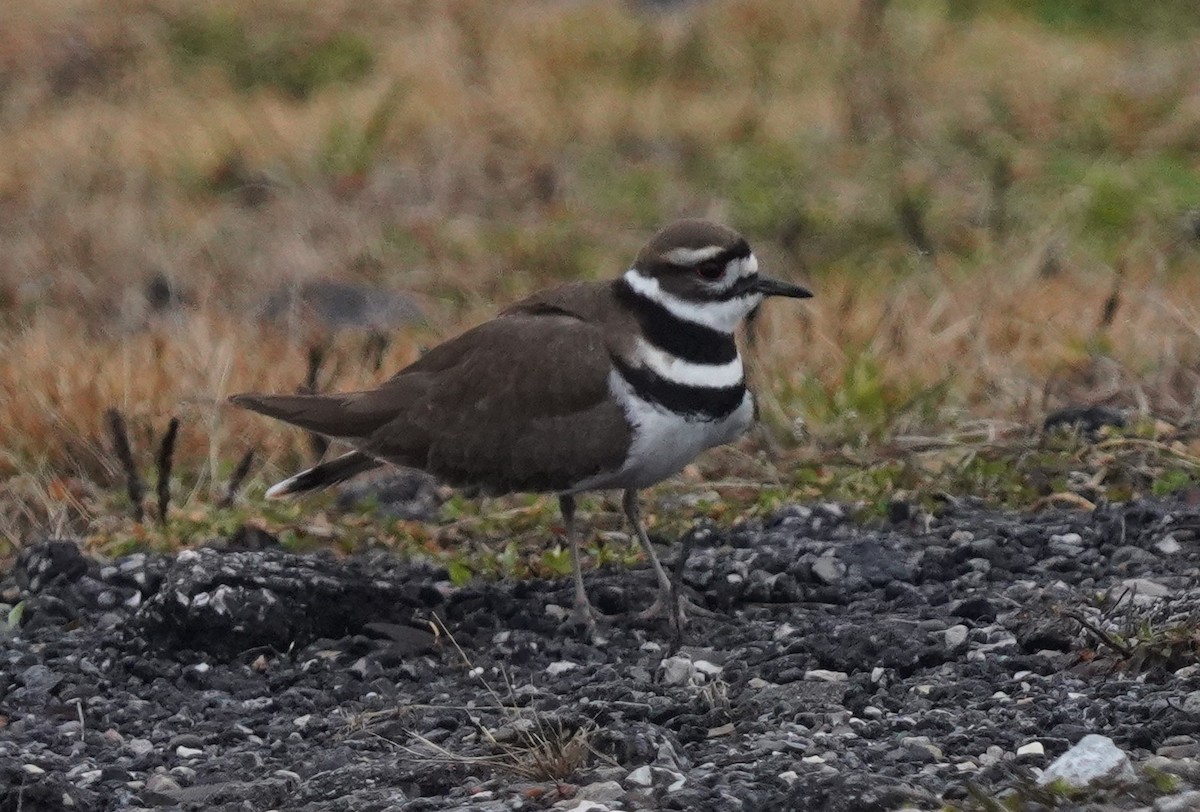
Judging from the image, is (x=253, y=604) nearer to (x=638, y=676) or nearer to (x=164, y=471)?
(x=638, y=676)

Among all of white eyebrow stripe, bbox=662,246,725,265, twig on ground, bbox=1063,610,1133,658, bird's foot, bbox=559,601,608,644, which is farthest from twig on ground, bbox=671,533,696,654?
twig on ground, bbox=1063,610,1133,658

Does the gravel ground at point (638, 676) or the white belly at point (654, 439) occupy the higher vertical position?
the white belly at point (654, 439)

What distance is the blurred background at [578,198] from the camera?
267 inches

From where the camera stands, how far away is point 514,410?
5.07 m

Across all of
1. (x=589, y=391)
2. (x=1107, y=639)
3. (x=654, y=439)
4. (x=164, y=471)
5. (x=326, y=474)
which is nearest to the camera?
(x=1107, y=639)

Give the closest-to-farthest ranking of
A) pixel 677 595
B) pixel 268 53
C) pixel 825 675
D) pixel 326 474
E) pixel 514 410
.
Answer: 1. pixel 825 675
2. pixel 677 595
3. pixel 514 410
4. pixel 326 474
5. pixel 268 53

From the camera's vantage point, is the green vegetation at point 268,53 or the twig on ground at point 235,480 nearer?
the twig on ground at point 235,480

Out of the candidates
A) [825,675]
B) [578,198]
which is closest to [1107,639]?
[825,675]

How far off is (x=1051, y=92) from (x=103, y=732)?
26.2ft

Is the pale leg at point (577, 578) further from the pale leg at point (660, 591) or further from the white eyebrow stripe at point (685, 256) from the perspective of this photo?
the white eyebrow stripe at point (685, 256)

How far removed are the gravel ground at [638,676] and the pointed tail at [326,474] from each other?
0.74 feet

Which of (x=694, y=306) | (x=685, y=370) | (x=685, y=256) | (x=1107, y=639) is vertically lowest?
(x=1107, y=639)

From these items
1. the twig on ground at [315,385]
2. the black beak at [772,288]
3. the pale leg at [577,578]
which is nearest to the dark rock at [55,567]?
the twig on ground at [315,385]

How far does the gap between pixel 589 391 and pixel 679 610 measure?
0.60m
